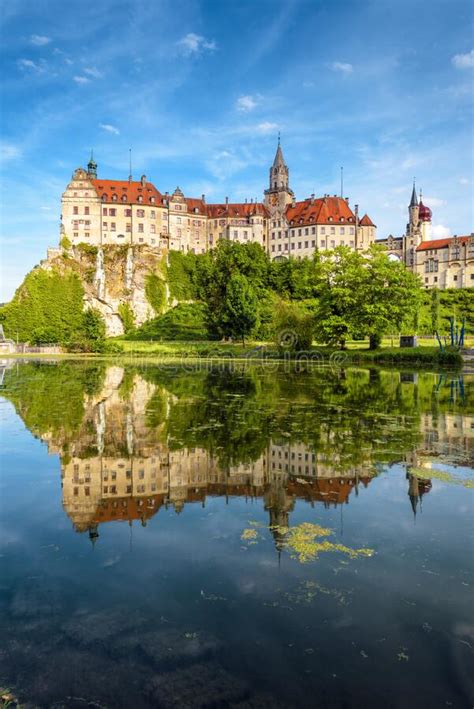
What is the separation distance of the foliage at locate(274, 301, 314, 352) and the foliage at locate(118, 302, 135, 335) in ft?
133

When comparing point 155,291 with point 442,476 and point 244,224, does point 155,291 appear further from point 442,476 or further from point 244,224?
point 442,476

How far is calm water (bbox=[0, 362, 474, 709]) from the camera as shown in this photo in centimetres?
455

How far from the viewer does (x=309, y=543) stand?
7352 mm

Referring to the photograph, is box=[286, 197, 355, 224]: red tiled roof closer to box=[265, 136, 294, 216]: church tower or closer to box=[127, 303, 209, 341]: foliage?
box=[265, 136, 294, 216]: church tower

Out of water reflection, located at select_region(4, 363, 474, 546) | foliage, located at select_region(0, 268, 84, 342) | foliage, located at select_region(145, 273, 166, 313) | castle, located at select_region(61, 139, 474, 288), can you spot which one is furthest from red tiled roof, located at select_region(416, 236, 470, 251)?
water reflection, located at select_region(4, 363, 474, 546)

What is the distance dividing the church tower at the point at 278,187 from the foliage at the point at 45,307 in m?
50.3

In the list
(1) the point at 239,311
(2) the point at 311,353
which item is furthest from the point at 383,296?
(1) the point at 239,311

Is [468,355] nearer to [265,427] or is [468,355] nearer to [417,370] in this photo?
[417,370]

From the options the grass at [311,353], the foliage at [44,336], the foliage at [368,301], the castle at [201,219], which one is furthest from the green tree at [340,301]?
the castle at [201,219]

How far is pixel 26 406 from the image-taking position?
20562 mm

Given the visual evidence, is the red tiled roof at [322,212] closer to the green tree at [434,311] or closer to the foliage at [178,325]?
the green tree at [434,311]

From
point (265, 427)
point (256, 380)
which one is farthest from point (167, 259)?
point (265, 427)

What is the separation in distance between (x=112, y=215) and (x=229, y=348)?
47.6 m

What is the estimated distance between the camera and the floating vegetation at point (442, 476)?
10172mm
